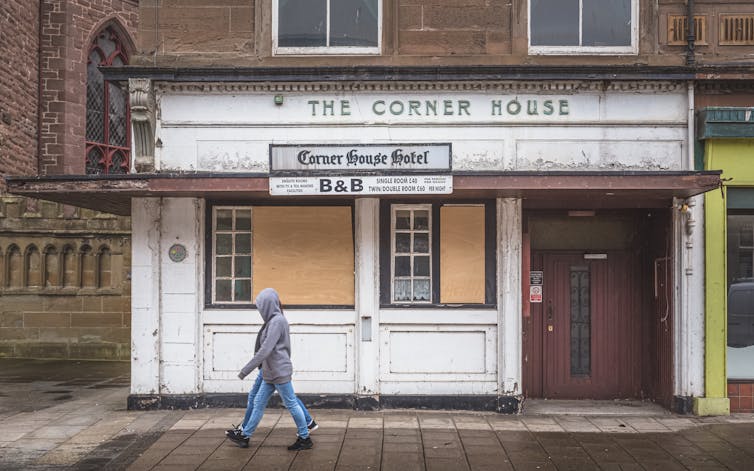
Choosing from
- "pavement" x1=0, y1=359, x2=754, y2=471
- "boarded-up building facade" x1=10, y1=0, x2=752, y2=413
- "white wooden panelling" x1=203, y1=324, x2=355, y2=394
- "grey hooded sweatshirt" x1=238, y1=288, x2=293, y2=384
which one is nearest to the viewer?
"pavement" x1=0, y1=359, x2=754, y2=471

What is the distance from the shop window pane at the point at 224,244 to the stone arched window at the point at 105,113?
1132 cm

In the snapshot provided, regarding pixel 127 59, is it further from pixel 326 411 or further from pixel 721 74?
pixel 721 74

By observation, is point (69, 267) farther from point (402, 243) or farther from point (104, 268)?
point (402, 243)

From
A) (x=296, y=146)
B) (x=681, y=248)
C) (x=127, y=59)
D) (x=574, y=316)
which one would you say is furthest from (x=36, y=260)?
(x=681, y=248)

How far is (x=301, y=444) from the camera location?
791cm

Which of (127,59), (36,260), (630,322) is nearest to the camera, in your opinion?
(630,322)

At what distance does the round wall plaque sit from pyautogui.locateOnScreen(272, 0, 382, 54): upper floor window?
2.91 meters

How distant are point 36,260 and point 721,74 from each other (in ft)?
43.6

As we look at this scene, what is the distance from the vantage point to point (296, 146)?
31.1 ft

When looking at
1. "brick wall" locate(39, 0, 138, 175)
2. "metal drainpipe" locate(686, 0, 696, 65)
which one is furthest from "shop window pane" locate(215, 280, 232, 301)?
"brick wall" locate(39, 0, 138, 175)

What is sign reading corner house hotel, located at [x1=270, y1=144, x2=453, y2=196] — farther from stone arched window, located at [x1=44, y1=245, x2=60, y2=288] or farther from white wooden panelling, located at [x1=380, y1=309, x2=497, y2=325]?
stone arched window, located at [x1=44, y1=245, x2=60, y2=288]

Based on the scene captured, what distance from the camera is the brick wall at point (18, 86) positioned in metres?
17.4

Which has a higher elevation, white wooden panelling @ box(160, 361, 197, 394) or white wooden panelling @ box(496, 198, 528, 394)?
white wooden panelling @ box(496, 198, 528, 394)

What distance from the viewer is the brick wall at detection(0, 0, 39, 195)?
1739 centimetres
